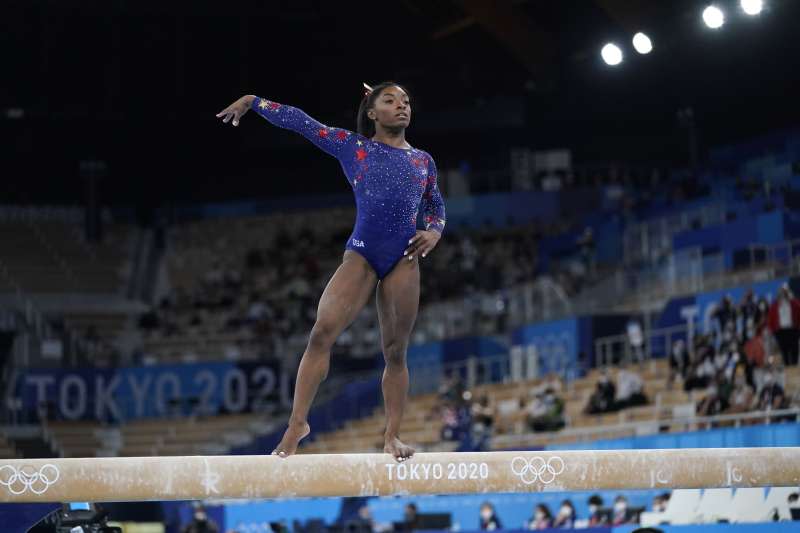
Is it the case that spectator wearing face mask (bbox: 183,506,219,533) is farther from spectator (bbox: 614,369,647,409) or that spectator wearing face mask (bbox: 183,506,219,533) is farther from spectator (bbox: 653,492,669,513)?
spectator (bbox: 614,369,647,409)

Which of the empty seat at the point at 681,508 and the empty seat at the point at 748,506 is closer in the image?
the empty seat at the point at 748,506

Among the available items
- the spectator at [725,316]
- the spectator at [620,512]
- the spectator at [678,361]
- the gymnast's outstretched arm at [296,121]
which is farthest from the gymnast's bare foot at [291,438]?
the spectator at [678,361]

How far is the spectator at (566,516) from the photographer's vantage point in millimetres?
14289

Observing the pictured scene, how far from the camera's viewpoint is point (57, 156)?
1191 inches

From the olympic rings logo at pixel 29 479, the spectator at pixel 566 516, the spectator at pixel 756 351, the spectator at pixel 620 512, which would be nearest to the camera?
the olympic rings logo at pixel 29 479

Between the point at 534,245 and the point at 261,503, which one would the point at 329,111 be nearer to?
the point at 534,245

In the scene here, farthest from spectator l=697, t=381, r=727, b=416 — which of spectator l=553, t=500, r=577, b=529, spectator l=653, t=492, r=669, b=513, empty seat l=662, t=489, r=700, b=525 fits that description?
spectator l=553, t=500, r=577, b=529

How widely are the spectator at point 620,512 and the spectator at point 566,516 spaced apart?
18.4 inches

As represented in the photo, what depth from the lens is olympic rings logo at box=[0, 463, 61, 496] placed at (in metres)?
6.58

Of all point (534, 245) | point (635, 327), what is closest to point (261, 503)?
point (635, 327)

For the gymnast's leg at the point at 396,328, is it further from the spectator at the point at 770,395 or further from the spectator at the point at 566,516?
the spectator at the point at 770,395

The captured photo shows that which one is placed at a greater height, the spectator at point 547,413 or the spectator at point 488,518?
the spectator at point 547,413

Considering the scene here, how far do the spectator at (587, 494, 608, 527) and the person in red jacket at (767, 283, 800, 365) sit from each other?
2.73 metres

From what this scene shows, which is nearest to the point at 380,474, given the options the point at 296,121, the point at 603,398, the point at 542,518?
the point at 296,121
